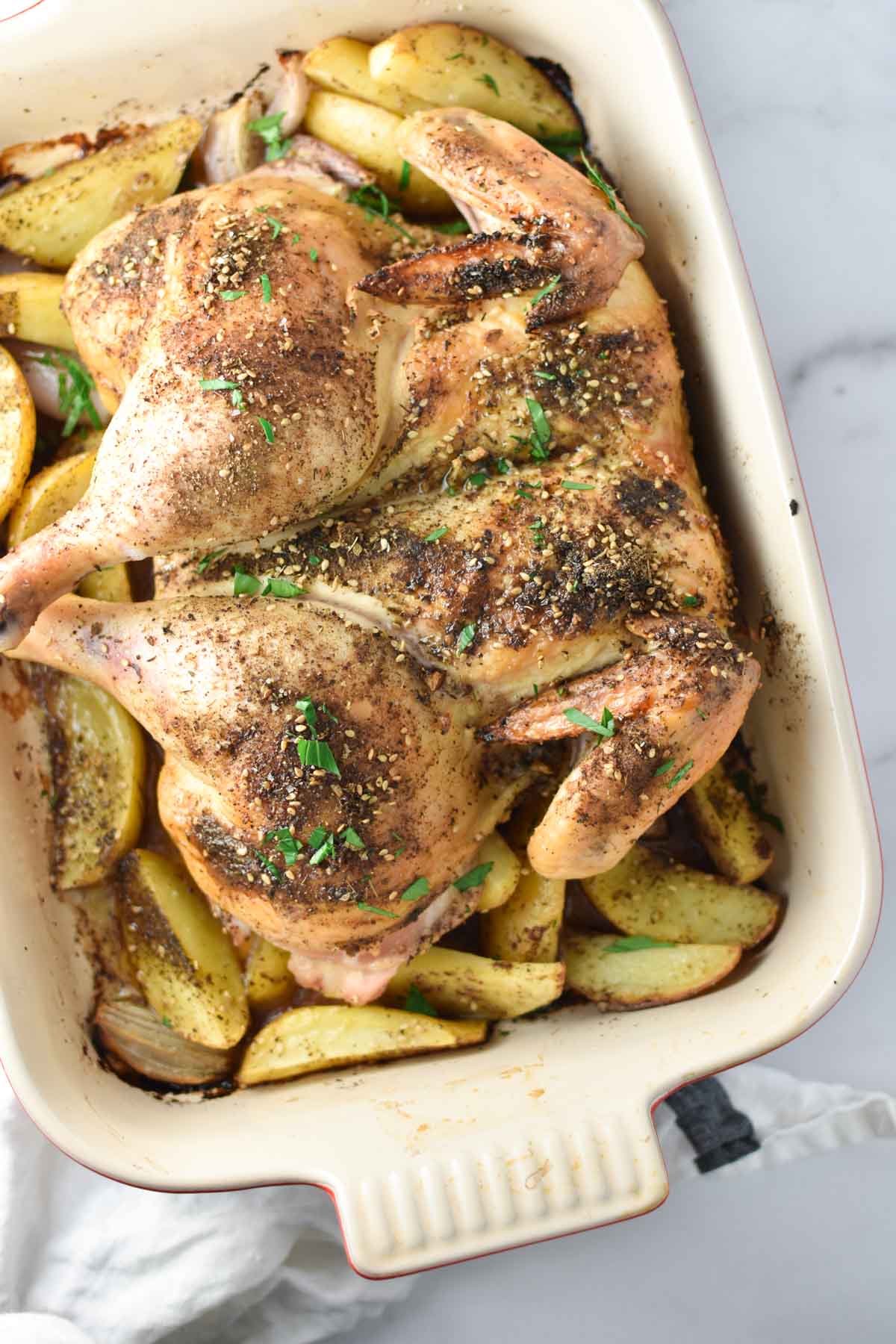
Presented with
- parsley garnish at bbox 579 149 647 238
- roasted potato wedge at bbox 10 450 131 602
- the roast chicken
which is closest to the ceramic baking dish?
parsley garnish at bbox 579 149 647 238

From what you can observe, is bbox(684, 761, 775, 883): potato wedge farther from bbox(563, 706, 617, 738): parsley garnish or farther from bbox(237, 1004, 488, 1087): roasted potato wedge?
bbox(237, 1004, 488, 1087): roasted potato wedge

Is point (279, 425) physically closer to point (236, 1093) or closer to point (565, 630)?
point (565, 630)

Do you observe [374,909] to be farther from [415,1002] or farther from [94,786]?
[94,786]

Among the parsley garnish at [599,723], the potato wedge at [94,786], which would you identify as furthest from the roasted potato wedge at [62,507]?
the parsley garnish at [599,723]

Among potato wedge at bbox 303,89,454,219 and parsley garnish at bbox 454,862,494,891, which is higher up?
potato wedge at bbox 303,89,454,219

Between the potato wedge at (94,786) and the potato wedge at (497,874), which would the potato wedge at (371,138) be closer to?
the potato wedge at (94,786)

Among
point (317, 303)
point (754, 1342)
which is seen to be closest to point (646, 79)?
point (317, 303)
